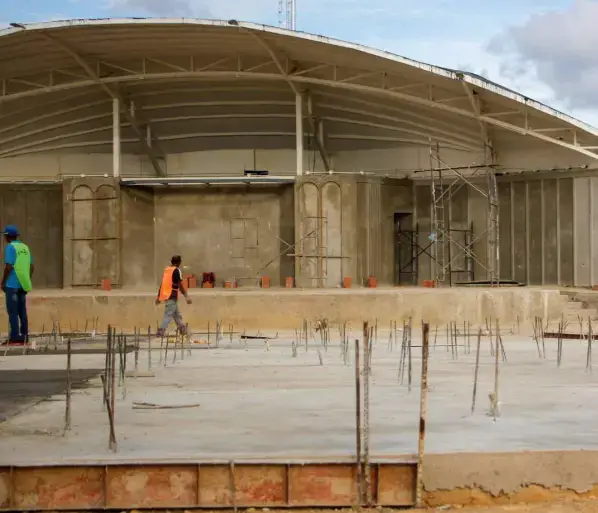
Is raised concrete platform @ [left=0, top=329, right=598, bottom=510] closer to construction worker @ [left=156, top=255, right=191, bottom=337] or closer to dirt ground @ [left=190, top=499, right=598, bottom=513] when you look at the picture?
dirt ground @ [left=190, top=499, right=598, bottom=513]

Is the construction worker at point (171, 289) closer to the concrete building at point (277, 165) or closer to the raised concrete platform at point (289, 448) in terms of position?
the raised concrete platform at point (289, 448)

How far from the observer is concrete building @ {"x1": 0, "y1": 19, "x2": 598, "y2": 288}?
2819cm

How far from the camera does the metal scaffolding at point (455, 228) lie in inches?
1199

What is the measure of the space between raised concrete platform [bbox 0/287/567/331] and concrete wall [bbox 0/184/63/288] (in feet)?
29.1

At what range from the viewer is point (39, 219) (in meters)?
32.5

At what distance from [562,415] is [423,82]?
20889 millimetres

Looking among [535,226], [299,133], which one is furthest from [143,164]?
[535,226]

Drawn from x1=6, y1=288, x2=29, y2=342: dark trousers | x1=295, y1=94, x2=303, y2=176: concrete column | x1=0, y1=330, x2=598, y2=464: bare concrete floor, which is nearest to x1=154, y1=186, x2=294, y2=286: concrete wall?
x1=295, y1=94, x2=303, y2=176: concrete column

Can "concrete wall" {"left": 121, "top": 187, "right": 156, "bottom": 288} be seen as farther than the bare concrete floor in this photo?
Yes

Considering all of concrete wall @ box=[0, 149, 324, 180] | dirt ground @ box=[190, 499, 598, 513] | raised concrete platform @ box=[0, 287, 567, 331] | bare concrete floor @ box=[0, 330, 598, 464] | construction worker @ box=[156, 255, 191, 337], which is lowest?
dirt ground @ box=[190, 499, 598, 513]

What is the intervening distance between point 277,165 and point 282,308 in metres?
12.2

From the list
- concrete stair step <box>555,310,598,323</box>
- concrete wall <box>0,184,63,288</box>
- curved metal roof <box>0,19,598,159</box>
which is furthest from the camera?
concrete wall <box>0,184,63,288</box>

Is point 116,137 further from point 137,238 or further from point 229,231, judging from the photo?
point 229,231

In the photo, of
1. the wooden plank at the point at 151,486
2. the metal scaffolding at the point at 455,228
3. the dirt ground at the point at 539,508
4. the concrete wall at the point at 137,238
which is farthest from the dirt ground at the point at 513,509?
the concrete wall at the point at 137,238
